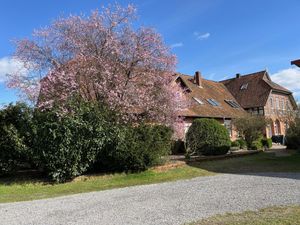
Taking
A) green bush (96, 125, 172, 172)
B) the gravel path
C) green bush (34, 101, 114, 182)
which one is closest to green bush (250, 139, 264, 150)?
green bush (96, 125, 172, 172)

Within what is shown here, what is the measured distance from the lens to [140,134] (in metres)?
16.1

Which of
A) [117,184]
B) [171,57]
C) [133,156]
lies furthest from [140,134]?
[171,57]

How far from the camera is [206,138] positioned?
2155 centimetres

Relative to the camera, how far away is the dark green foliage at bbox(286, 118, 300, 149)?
24.0 metres

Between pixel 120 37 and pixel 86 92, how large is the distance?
10.6 ft

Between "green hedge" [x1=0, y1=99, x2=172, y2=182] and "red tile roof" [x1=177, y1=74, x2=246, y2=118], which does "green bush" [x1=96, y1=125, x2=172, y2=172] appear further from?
"red tile roof" [x1=177, y1=74, x2=246, y2=118]

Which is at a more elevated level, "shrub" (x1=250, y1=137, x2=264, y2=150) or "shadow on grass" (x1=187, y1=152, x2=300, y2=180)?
"shrub" (x1=250, y1=137, x2=264, y2=150)

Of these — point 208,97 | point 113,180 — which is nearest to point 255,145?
point 208,97

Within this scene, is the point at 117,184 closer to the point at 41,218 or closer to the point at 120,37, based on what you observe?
the point at 41,218

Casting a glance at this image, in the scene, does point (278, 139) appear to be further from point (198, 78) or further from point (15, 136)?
point (15, 136)

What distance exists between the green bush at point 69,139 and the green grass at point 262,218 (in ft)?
28.9

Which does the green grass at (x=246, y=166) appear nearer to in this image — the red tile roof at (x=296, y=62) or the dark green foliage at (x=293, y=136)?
the red tile roof at (x=296, y=62)

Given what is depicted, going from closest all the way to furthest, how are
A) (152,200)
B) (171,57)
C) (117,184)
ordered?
(152,200), (117,184), (171,57)

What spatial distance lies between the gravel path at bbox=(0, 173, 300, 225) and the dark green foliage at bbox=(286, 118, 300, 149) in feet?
42.9
